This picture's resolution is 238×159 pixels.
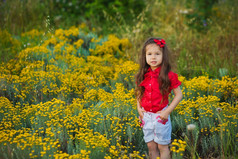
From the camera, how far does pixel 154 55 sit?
2545 millimetres

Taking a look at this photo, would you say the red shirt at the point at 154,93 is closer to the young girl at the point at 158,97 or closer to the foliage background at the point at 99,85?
the young girl at the point at 158,97

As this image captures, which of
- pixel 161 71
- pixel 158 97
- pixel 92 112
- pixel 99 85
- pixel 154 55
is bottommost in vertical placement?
pixel 92 112

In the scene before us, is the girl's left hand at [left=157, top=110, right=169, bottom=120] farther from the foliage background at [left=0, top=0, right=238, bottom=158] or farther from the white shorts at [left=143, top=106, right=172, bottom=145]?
the foliage background at [left=0, top=0, right=238, bottom=158]

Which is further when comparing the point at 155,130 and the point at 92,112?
the point at 92,112

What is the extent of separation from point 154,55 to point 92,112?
109cm

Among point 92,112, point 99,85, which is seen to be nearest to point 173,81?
point 92,112

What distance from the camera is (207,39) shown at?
229 inches

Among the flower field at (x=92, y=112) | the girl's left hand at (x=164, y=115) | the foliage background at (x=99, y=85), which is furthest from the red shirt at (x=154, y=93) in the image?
the flower field at (x=92, y=112)

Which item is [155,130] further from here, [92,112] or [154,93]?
[92,112]

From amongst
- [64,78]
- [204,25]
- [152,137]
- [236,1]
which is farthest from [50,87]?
[236,1]

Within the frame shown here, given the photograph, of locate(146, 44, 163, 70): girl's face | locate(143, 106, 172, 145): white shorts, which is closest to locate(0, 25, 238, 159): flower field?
locate(143, 106, 172, 145): white shorts

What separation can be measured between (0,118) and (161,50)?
7.07 ft

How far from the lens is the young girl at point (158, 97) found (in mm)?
2490

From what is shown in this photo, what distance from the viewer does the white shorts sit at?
2.50m
